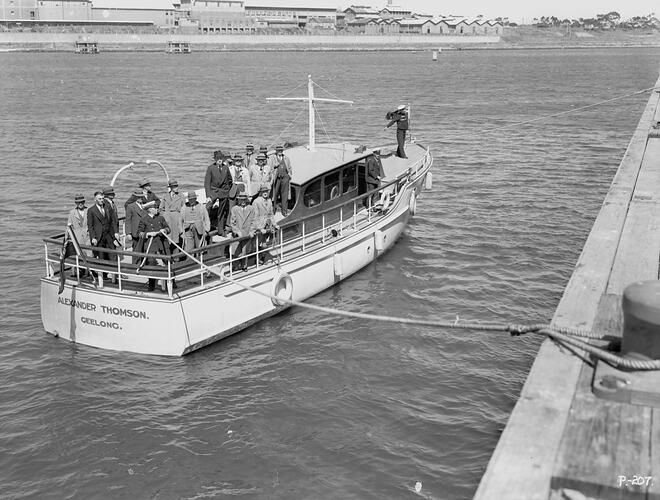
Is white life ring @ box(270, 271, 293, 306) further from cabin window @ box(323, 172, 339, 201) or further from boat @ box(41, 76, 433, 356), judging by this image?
cabin window @ box(323, 172, 339, 201)

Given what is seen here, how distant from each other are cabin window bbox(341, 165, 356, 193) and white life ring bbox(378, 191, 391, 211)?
1231 mm

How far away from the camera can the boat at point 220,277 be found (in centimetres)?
1553

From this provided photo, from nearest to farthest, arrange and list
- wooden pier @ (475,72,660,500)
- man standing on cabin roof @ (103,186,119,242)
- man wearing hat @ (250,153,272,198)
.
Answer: wooden pier @ (475,72,660,500), man standing on cabin roof @ (103,186,119,242), man wearing hat @ (250,153,272,198)

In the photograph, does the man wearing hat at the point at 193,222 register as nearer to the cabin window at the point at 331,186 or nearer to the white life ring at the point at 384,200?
the cabin window at the point at 331,186

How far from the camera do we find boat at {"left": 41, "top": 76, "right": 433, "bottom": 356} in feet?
51.0

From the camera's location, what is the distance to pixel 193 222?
1694cm

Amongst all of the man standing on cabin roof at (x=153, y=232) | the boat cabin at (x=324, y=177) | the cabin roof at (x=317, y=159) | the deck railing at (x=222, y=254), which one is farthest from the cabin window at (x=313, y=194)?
the man standing on cabin roof at (x=153, y=232)

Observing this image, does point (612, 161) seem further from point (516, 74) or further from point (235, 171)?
point (516, 74)

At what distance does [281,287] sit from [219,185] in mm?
3123

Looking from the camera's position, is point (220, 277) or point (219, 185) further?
point (219, 185)

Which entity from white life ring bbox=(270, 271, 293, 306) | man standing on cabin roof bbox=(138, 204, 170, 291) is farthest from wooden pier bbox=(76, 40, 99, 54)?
man standing on cabin roof bbox=(138, 204, 170, 291)

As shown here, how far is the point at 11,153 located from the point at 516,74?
307 ft

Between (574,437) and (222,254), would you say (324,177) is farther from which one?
(574,437)

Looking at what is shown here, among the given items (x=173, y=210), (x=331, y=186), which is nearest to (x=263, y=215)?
(x=173, y=210)
